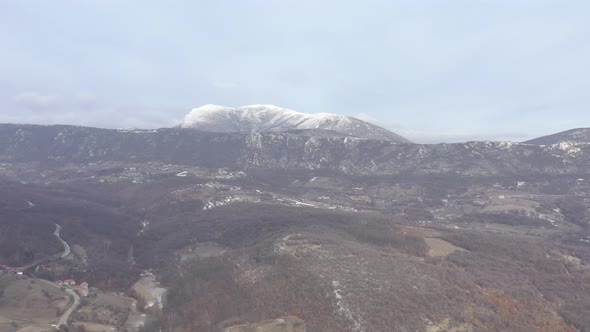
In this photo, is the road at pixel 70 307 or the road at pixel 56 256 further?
the road at pixel 56 256

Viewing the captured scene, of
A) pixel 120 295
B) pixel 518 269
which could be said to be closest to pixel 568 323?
pixel 518 269

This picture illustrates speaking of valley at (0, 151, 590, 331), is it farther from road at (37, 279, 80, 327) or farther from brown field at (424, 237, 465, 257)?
road at (37, 279, 80, 327)

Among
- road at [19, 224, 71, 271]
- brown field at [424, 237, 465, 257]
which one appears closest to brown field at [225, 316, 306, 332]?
brown field at [424, 237, 465, 257]

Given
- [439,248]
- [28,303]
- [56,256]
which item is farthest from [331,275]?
[56,256]

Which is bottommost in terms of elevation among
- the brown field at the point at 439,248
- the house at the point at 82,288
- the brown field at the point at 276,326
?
the house at the point at 82,288

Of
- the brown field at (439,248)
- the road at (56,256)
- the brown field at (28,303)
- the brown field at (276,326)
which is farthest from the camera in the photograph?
the road at (56,256)

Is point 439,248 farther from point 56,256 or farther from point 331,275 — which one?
point 56,256

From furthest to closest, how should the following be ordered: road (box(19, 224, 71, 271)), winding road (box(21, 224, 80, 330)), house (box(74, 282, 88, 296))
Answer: road (box(19, 224, 71, 271)) → house (box(74, 282, 88, 296)) → winding road (box(21, 224, 80, 330))

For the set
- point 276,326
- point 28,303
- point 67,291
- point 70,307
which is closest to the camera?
point 276,326

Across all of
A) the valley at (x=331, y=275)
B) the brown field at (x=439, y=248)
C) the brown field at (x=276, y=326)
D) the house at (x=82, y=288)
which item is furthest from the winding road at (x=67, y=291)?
the brown field at (x=439, y=248)

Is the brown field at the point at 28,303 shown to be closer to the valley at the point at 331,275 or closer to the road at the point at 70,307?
the road at the point at 70,307

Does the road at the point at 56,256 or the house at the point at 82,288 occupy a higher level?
the road at the point at 56,256
